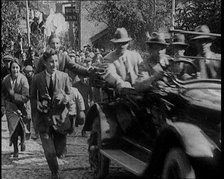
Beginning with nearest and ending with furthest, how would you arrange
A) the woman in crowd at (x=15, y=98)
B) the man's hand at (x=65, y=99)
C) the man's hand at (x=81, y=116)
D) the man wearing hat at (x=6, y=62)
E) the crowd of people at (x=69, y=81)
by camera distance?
the crowd of people at (x=69, y=81) → the man's hand at (x=65, y=99) → the man's hand at (x=81, y=116) → the woman in crowd at (x=15, y=98) → the man wearing hat at (x=6, y=62)

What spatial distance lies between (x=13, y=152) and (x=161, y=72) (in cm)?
382

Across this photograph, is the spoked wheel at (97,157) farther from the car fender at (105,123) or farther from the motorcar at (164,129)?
the car fender at (105,123)

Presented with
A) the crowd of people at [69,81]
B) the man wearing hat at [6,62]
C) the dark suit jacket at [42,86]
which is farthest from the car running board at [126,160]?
the man wearing hat at [6,62]

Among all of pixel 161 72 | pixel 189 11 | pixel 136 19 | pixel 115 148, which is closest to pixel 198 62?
pixel 161 72

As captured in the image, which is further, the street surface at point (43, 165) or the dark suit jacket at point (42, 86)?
the street surface at point (43, 165)

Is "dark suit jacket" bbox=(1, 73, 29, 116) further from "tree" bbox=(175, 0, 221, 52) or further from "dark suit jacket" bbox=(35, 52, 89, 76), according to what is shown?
"tree" bbox=(175, 0, 221, 52)

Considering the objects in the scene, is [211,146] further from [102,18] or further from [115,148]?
[102,18]

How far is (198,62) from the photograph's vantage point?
462 centimetres

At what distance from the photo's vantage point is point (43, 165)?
22.4ft

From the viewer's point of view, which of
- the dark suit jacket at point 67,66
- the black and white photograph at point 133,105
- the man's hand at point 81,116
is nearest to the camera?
the black and white photograph at point 133,105

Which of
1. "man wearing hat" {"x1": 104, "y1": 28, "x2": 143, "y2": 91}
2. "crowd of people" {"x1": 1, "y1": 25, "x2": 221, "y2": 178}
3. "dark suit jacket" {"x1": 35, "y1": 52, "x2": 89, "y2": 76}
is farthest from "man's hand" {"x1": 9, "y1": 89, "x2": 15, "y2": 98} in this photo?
"man wearing hat" {"x1": 104, "y1": 28, "x2": 143, "y2": 91}

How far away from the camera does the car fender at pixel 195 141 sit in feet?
11.8

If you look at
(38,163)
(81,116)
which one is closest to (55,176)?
(81,116)

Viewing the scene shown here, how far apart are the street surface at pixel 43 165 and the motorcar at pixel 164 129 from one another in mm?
468
